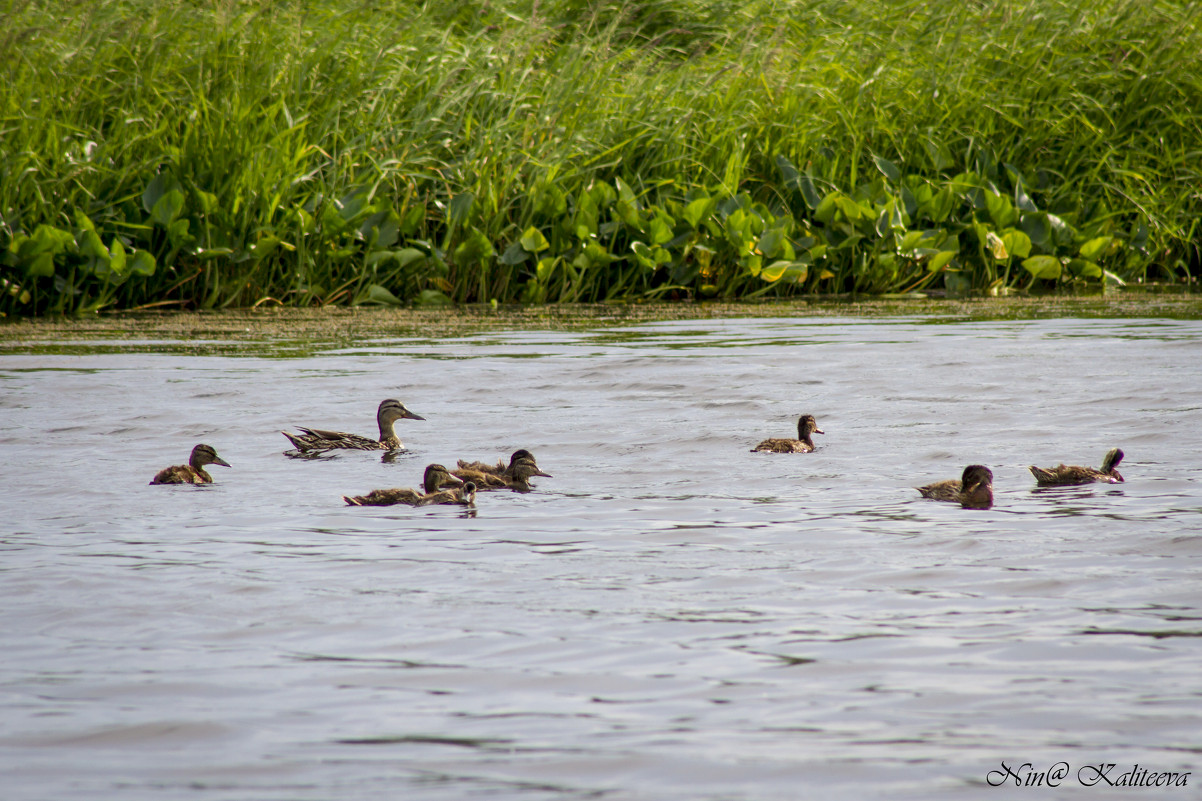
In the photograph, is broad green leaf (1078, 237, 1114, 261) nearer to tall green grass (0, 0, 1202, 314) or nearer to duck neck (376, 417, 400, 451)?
tall green grass (0, 0, 1202, 314)

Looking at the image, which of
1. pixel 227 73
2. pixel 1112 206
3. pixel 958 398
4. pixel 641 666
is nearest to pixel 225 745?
pixel 641 666

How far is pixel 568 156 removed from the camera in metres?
13.7

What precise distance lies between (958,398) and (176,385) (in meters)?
4.67

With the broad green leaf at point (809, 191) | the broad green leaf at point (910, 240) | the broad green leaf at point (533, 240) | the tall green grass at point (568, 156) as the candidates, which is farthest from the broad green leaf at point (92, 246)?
the broad green leaf at point (910, 240)

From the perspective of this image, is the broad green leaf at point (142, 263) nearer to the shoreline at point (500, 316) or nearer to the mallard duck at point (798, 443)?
the shoreline at point (500, 316)

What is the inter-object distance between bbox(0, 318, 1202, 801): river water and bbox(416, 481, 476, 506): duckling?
73 millimetres

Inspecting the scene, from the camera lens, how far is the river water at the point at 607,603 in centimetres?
345

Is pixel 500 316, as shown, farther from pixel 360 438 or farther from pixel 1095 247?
pixel 1095 247

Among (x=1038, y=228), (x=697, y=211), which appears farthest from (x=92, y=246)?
(x=1038, y=228)

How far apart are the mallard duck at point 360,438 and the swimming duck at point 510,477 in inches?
43.0

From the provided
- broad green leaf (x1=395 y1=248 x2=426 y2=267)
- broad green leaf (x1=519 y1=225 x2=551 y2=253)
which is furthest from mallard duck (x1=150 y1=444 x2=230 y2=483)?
broad green leaf (x1=519 y1=225 x2=551 y2=253)

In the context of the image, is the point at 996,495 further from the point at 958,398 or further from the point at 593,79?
the point at 593,79

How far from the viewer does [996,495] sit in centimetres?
636

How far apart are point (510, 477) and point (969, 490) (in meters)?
1.91
